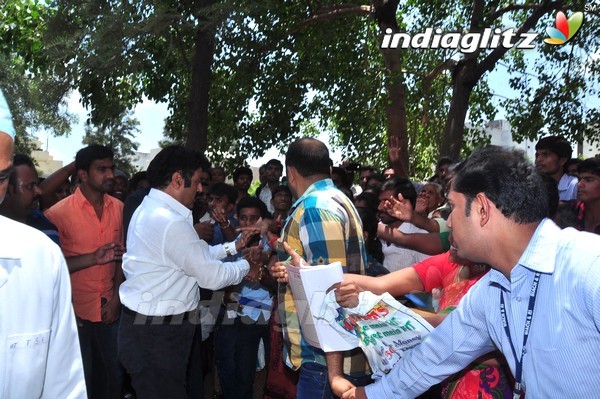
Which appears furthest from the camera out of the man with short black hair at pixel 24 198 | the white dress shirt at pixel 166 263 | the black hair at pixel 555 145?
the black hair at pixel 555 145

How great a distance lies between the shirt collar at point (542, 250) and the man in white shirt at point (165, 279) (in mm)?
2347

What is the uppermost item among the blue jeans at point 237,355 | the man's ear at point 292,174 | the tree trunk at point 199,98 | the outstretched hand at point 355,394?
the tree trunk at point 199,98

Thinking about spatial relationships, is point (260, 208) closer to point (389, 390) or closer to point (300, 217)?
point (300, 217)

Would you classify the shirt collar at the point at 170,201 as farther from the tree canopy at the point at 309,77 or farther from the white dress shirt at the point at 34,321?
the tree canopy at the point at 309,77

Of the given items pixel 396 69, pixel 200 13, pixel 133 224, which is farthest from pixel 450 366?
pixel 396 69

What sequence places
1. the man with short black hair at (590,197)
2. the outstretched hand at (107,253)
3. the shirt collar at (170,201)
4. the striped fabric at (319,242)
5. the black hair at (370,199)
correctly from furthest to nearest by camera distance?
1. the black hair at (370,199)
2. the man with short black hair at (590,197)
3. the outstretched hand at (107,253)
4. the shirt collar at (170,201)
5. the striped fabric at (319,242)

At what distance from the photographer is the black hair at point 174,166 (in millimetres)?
4168

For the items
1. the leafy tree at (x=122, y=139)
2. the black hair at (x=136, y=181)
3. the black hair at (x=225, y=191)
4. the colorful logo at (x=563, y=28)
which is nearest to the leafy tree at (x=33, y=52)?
the black hair at (x=136, y=181)

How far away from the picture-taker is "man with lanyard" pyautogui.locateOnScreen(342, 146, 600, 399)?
1799 millimetres

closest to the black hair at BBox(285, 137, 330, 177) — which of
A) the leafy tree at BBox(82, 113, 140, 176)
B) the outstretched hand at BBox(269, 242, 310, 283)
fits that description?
the outstretched hand at BBox(269, 242, 310, 283)

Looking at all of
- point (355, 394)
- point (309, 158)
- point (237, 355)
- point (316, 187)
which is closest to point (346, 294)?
point (355, 394)

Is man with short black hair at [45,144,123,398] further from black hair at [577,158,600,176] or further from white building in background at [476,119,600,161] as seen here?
white building in background at [476,119,600,161]

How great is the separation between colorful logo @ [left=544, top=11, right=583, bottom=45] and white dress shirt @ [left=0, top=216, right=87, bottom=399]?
431 inches

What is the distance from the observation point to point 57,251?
1.94 m
